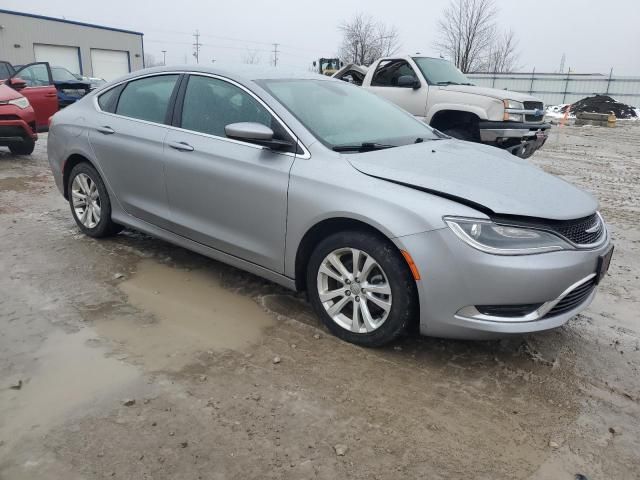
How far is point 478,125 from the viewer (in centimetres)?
802

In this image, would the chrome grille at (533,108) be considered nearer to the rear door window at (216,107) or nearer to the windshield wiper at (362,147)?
the windshield wiper at (362,147)

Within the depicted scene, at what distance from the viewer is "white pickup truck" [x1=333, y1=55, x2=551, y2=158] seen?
7.87 meters

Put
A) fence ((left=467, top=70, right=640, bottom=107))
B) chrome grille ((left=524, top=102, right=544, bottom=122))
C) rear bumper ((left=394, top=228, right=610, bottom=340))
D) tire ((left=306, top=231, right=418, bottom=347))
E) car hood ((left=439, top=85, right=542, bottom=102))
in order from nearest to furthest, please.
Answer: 1. rear bumper ((left=394, top=228, right=610, bottom=340))
2. tire ((left=306, top=231, right=418, bottom=347))
3. car hood ((left=439, top=85, right=542, bottom=102))
4. chrome grille ((left=524, top=102, right=544, bottom=122))
5. fence ((left=467, top=70, right=640, bottom=107))

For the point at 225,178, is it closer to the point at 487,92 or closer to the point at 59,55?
the point at 487,92

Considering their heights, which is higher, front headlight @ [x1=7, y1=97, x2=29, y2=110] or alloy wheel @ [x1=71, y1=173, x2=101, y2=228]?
front headlight @ [x1=7, y1=97, x2=29, y2=110]

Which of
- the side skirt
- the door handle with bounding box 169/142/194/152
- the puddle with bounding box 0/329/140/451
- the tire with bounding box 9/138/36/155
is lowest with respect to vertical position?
the puddle with bounding box 0/329/140/451

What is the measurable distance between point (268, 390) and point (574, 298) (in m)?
1.79

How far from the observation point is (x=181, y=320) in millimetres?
3490

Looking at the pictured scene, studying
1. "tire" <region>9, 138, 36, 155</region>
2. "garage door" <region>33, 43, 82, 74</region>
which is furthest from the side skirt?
"garage door" <region>33, 43, 82, 74</region>

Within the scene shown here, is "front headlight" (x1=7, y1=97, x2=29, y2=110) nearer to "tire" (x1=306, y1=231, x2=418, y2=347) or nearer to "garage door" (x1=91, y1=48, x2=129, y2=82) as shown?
"tire" (x1=306, y1=231, x2=418, y2=347)

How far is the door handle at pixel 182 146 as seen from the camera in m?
3.83

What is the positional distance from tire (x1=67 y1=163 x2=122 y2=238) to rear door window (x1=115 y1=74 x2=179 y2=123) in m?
0.68

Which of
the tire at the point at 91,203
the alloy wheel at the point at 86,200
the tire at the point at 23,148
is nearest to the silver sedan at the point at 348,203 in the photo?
the tire at the point at 91,203

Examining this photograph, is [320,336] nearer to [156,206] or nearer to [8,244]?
[156,206]
